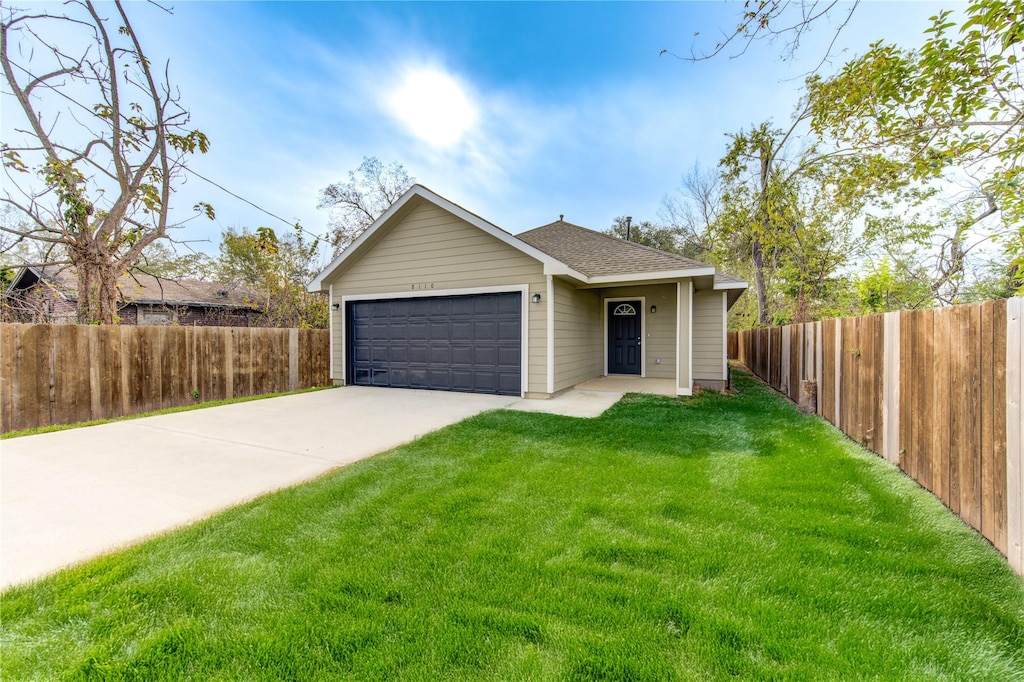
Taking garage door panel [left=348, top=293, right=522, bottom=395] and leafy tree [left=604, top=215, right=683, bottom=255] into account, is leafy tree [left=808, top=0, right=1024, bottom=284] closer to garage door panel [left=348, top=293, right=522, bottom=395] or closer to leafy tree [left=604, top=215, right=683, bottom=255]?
garage door panel [left=348, top=293, right=522, bottom=395]

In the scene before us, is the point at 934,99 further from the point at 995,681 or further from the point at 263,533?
the point at 263,533

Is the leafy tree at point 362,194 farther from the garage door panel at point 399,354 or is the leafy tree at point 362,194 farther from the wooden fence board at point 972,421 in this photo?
the wooden fence board at point 972,421

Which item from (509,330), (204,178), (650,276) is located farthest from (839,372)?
(204,178)

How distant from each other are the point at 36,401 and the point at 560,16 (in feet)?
34.4

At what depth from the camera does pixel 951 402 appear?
120 inches

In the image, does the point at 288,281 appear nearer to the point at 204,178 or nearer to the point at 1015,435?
the point at 204,178

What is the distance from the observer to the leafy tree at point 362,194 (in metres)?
19.8

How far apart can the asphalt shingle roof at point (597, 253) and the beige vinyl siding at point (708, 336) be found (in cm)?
102

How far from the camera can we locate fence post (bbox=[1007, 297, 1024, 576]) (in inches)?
91.4

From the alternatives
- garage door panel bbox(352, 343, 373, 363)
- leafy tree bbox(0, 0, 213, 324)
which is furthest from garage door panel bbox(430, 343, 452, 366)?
leafy tree bbox(0, 0, 213, 324)

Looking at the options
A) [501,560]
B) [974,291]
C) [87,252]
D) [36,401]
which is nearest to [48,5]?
[87,252]

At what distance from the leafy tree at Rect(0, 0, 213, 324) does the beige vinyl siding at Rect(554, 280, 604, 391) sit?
7.25 metres

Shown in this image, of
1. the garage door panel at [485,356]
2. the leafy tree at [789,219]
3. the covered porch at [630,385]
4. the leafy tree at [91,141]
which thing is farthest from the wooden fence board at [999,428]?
the leafy tree at [91,141]

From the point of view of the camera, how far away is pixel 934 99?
427cm
